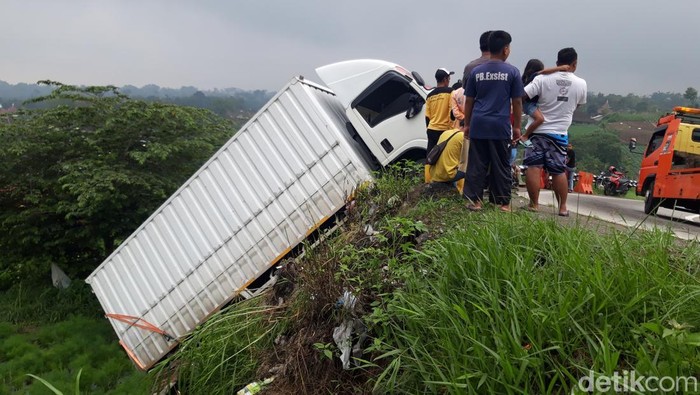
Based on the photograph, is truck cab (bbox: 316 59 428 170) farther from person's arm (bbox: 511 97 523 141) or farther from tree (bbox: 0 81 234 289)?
tree (bbox: 0 81 234 289)

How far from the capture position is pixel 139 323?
5375mm

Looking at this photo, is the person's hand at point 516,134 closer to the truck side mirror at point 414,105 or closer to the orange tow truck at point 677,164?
the truck side mirror at point 414,105

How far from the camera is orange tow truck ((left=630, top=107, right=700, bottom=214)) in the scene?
21.0 feet

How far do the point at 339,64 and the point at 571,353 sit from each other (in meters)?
5.24

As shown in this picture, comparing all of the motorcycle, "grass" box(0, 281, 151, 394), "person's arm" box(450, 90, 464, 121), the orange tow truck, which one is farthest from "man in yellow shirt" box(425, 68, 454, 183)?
the motorcycle

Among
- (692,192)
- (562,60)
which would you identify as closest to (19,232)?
(562,60)

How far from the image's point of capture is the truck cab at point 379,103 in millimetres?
5785

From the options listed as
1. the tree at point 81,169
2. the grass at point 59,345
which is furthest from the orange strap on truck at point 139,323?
the tree at point 81,169

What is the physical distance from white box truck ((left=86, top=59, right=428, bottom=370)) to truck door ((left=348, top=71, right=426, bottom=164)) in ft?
0.04

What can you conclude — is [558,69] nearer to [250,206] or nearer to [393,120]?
[393,120]

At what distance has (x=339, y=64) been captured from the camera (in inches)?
244

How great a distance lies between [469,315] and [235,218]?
3.65 meters

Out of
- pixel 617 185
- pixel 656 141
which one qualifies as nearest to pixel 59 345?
pixel 656 141

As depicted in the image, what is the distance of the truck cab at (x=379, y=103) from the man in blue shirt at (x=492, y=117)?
1701 millimetres
